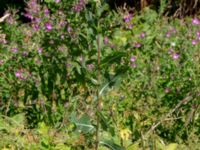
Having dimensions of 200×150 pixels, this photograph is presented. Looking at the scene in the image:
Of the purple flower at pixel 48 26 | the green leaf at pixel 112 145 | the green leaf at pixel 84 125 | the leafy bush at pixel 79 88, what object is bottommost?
the green leaf at pixel 112 145

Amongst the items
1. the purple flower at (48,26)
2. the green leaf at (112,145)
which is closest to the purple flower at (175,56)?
the purple flower at (48,26)

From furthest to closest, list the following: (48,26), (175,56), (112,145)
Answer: (175,56)
(48,26)
(112,145)

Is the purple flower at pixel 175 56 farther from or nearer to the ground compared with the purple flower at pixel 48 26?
nearer to the ground

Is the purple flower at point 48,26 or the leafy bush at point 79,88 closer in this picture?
the leafy bush at point 79,88

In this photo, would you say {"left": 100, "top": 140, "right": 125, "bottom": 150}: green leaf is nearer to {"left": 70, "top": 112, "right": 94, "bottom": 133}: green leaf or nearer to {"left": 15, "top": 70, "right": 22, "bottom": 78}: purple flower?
{"left": 70, "top": 112, "right": 94, "bottom": 133}: green leaf

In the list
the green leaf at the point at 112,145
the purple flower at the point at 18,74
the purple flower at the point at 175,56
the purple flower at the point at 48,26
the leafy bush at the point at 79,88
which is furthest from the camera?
the purple flower at the point at 175,56

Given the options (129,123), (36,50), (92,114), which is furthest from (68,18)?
(92,114)

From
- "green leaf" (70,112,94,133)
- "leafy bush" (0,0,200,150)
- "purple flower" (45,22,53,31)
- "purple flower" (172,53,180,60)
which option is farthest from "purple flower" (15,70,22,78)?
"green leaf" (70,112,94,133)

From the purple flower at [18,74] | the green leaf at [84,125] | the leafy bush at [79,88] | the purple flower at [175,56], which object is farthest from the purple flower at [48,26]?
the green leaf at [84,125]

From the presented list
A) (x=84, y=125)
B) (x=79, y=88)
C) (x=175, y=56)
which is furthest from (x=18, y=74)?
(x=84, y=125)

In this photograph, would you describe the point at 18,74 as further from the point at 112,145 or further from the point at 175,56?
the point at 112,145

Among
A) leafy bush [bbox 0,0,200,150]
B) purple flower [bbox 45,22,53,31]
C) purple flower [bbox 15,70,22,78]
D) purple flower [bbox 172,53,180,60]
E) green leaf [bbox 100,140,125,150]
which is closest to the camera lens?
green leaf [bbox 100,140,125,150]

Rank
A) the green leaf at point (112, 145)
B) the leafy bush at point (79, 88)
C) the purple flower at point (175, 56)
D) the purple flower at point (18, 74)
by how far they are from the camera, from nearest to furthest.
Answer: the green leaf at point (112, 145) < the leafy bush at point (79, 88) < the purple flower at point (18, 74) < the purple flower at point (175, 56)

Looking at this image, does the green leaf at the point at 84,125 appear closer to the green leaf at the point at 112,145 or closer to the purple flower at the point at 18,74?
the green leaf at the point at 112,145
